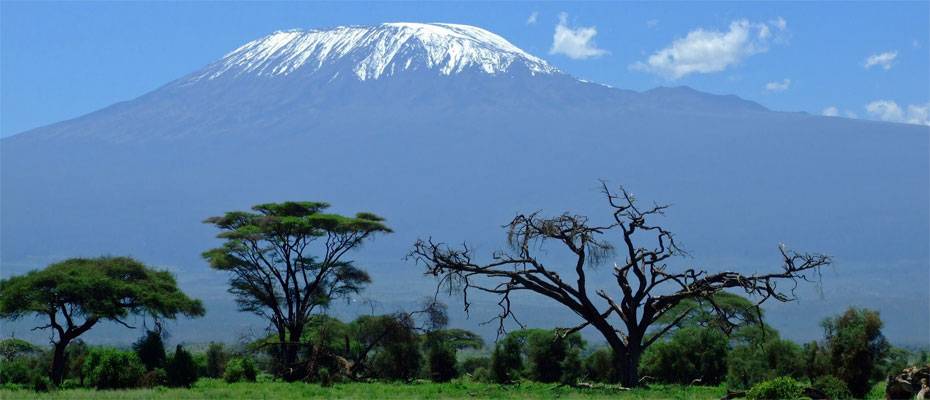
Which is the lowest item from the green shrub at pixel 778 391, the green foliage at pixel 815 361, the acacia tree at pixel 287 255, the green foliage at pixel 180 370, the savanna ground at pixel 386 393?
the green shrub at pixel 778 391

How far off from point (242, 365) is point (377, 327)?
16.5ft

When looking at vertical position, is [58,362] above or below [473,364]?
below

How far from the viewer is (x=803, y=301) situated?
190500 mm

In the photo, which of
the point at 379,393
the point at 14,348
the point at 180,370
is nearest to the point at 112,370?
the point at 180,370

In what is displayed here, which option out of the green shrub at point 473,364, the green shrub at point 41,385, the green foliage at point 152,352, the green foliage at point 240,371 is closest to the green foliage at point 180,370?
the green foliage at point 152,352

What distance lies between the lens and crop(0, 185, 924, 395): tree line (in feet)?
109

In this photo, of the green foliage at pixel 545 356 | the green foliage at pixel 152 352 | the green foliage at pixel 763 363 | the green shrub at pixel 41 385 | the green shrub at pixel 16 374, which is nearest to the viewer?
the green foliage at pixel 763 363

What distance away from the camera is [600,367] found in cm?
4456

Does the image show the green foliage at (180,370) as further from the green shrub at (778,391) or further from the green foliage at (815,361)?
the green shrub at (778,391)

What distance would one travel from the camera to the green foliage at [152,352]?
124 feet

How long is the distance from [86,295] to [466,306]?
1351 centimetres

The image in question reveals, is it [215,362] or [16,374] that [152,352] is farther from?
[215,362]

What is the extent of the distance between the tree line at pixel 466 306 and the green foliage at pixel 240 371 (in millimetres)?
78

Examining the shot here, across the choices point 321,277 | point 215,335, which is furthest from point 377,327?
point 215,335
